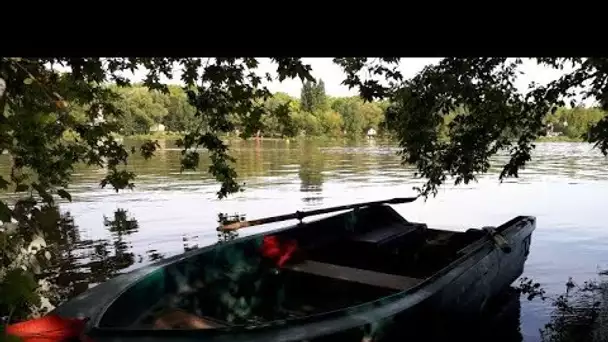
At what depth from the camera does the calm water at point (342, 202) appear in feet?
43.1

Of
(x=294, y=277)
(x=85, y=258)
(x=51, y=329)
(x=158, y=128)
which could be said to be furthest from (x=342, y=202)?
(x=158, y=128)

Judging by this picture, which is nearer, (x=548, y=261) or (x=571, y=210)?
(x=548, y=261)

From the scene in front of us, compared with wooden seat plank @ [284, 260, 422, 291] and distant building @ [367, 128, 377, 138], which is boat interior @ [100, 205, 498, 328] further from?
distant building @ [367, 128, 377, 138]

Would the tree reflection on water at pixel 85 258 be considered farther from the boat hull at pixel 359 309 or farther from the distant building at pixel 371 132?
the distant building at pixel 371 132

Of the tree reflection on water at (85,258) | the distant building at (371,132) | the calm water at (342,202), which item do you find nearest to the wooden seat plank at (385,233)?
the calm water at (342,202)

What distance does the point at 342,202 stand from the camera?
23609 mm

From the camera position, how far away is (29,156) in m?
6.42

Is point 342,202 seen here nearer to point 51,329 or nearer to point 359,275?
point 359,275

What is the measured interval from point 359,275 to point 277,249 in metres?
1.51

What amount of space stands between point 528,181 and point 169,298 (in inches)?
1166

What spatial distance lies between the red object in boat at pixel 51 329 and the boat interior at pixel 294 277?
35cm

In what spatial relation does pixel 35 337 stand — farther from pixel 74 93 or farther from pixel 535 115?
pixel 535 115

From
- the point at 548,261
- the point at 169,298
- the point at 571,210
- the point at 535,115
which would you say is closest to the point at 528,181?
the point at 571,210
